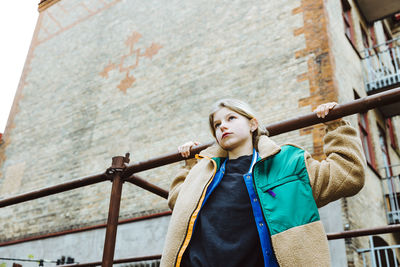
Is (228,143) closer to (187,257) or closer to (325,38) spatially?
(187,257)

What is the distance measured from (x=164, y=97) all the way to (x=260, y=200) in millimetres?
8273

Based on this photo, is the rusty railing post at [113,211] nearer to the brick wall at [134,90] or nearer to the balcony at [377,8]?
the brick wall at [134,90]

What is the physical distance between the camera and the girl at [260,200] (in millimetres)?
1609

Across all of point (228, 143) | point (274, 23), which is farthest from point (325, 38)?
point (228, 143)

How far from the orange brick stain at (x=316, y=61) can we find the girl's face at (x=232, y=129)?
4.76 metres

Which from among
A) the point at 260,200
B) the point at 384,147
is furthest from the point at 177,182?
the point at 384,147

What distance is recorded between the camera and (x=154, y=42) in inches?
429

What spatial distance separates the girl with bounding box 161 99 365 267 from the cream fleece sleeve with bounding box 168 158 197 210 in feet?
0.67

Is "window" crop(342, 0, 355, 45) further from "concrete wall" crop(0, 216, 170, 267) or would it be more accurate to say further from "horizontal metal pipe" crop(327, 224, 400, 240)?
"horizontal metal pipe" crop(327, 224, 400, 240)

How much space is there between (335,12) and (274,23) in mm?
1489

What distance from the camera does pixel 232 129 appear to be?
2105 mm

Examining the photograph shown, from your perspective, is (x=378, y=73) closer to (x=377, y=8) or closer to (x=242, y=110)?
(x=377, y=8)

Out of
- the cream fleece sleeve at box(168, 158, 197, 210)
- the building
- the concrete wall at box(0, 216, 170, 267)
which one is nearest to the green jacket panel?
the cream fleece sleeve at box(168, 158, 197, 210)

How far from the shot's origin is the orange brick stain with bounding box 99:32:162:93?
10.8 meters
